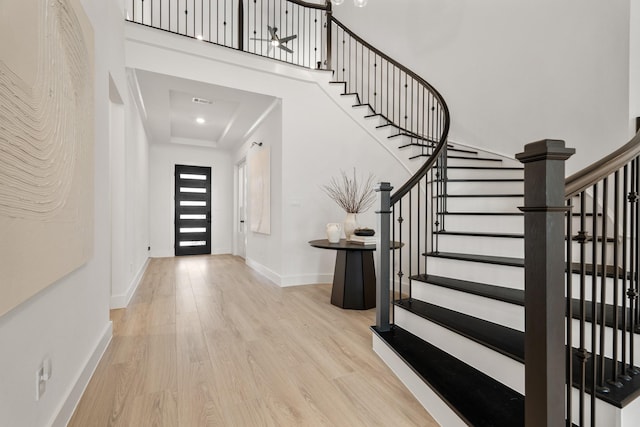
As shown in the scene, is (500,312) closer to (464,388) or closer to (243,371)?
(464,388)

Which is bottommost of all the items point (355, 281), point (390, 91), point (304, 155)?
point (355, 281)

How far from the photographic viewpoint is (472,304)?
2018 mm

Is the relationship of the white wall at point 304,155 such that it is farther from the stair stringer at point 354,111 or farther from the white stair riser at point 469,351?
the white stair riser at point 469,351

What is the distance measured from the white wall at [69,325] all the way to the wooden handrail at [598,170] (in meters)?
1.93

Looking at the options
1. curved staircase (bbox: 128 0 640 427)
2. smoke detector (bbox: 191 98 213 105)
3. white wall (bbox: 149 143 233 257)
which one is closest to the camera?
curved staircase (bbox: 128 0 640 427)

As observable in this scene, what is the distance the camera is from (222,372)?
1.95 metres

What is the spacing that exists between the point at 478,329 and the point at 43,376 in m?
2.14

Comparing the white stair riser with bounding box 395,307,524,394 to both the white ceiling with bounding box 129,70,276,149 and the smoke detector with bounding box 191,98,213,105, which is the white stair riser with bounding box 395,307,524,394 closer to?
the white ceiling with bounding box 129,70,276,149

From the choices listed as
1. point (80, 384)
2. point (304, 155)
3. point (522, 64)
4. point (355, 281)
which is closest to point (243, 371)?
point (80, 384)

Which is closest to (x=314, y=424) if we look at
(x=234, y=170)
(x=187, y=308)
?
(x=187, y=308)

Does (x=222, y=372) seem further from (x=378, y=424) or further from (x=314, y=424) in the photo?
(x=378, y=424)

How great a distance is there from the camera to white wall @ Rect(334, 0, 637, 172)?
118 inches

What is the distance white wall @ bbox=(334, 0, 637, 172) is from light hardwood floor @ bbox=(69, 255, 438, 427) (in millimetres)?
2972

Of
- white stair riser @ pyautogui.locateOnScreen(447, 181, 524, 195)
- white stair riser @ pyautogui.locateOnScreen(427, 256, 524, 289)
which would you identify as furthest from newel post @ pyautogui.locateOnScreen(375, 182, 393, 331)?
white stair riser @ pyautogui.locateOnScreen(447, 181, 524, 195)
